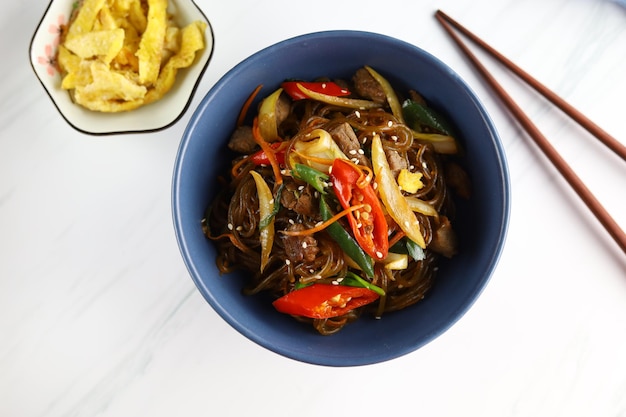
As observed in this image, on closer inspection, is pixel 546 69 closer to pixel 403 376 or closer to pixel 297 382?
pixel 403 376

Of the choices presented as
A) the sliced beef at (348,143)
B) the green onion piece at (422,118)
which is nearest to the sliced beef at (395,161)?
the sliced beef at (348,143)

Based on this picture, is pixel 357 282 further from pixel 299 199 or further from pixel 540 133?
pixel 540 133

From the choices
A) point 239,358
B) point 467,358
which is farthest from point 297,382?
point 467,358

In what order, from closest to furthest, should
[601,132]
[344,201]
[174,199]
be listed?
[344,201] < [174,199] < [601,132]

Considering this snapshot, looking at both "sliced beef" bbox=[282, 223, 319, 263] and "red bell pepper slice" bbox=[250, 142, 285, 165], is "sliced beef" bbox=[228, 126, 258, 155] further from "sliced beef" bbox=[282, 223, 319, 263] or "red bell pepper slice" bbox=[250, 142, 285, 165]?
"sliced beef" bbox=[282, 223, 319, 263]

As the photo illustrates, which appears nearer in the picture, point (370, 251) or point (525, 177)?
point (370, 251)


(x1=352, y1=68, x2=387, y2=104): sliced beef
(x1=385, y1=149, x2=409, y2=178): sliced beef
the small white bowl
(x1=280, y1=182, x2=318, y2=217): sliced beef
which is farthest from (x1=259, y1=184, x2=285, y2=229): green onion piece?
the small white bowl

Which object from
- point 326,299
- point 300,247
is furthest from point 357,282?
point 300,247

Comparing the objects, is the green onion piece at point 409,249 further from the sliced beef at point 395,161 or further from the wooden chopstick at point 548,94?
the wooden chopstick at point 548,94
